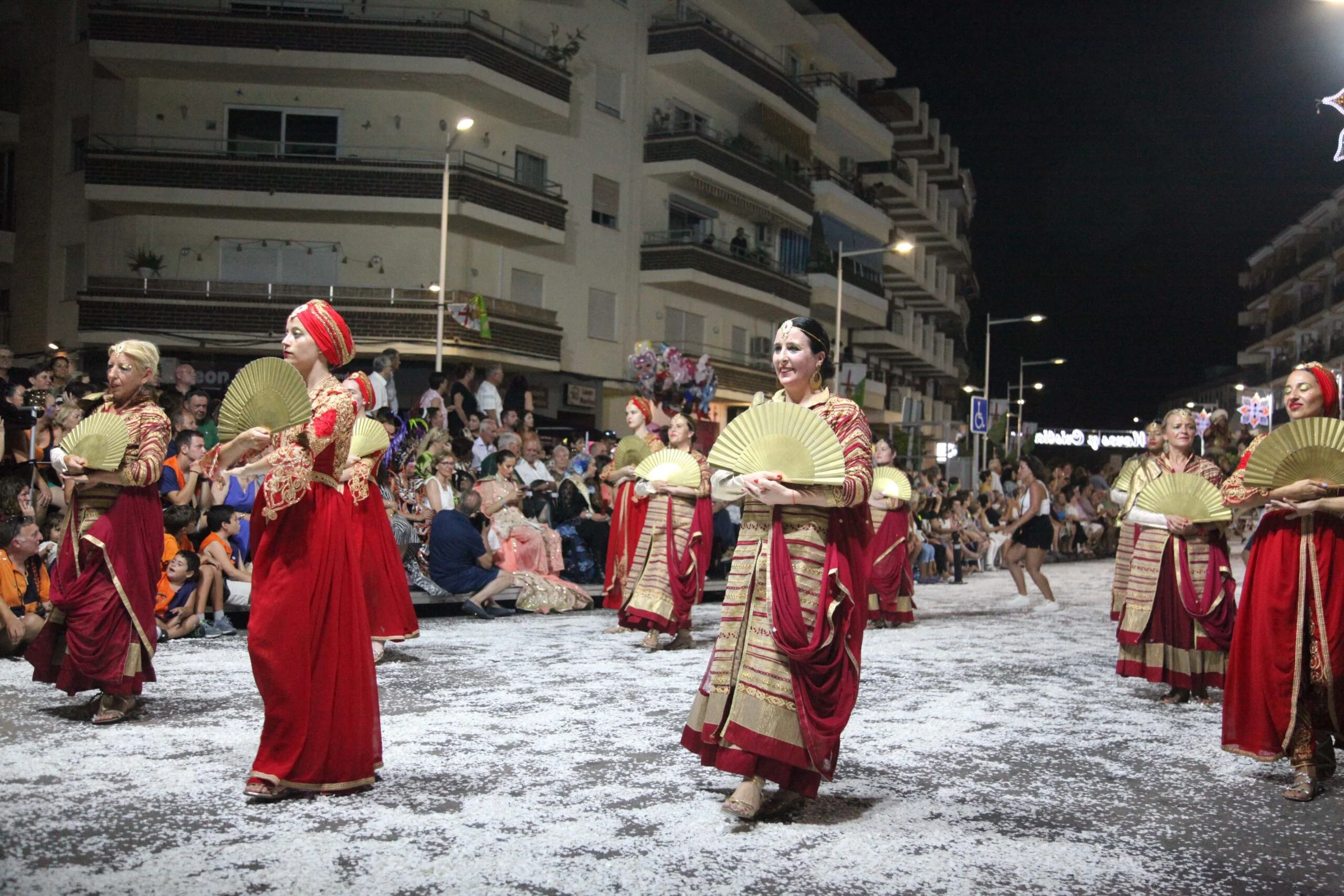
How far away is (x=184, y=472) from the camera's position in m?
11.2

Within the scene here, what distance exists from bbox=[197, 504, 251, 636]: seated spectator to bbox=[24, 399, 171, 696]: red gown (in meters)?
3.35

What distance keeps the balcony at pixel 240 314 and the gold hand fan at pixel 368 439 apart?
17772mm

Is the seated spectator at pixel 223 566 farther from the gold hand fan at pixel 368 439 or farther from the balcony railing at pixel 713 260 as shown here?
the balcony railing at pixel 713 260

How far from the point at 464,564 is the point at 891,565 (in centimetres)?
445

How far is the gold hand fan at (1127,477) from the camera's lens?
941 cm

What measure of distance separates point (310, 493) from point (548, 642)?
5.38 metres

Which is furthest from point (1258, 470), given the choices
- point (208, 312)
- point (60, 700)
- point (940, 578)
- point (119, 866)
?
point (208, 312)

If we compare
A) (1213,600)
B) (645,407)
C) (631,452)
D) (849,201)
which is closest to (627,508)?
(631,452)

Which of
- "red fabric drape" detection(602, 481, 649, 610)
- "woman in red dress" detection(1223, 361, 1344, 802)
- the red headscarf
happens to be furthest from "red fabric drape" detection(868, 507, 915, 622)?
"woman in red dress" detection(1223, 361, 1344, 802)

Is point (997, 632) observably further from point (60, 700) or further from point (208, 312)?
point (208, 312)

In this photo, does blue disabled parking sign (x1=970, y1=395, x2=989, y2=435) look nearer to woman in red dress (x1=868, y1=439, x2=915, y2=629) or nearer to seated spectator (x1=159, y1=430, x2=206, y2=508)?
woman in red dress (x1=868, y1=439, x2=915, y2=629)

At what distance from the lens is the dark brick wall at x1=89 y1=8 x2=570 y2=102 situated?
25.6 meters

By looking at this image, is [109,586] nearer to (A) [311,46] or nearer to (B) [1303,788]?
(B) [1303,788]

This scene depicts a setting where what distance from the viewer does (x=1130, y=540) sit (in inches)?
396
